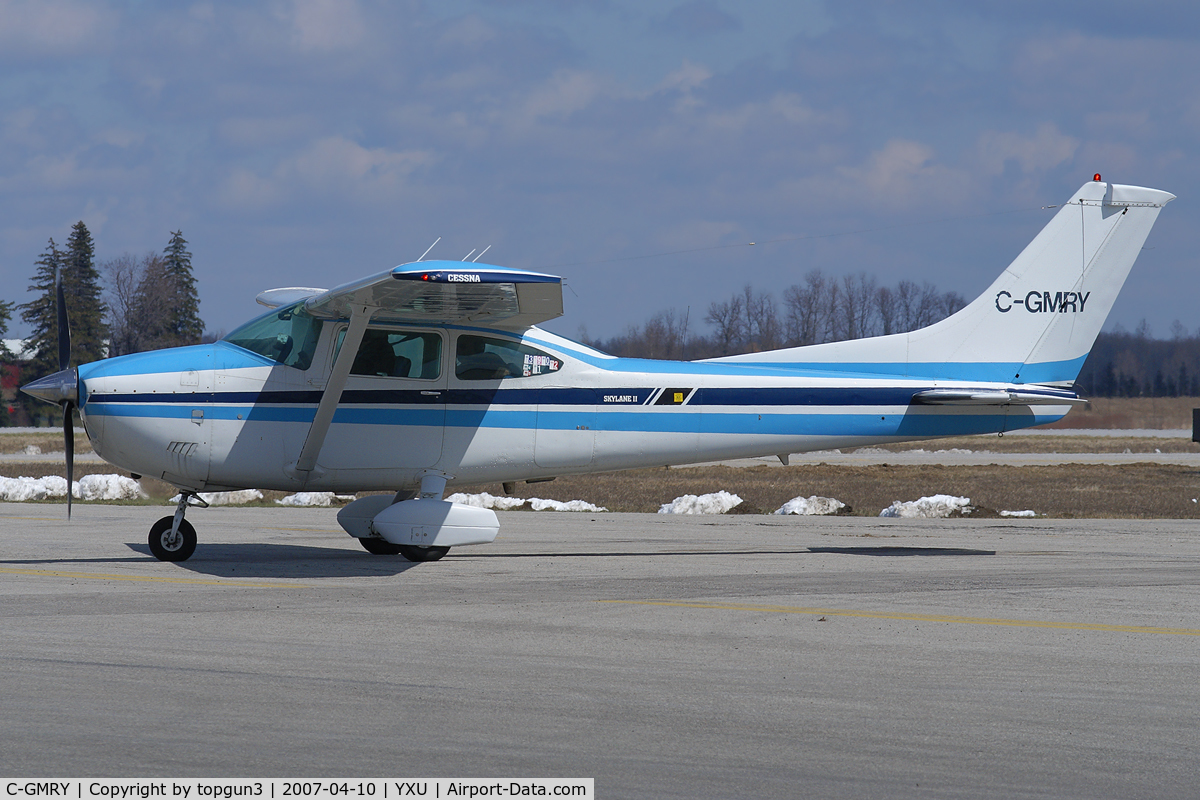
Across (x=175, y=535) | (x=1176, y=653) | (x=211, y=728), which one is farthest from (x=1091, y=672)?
(x=175, y=535)

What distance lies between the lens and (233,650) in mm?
6438

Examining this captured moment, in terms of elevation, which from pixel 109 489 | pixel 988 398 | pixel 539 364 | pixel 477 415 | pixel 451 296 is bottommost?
pixel 109 489

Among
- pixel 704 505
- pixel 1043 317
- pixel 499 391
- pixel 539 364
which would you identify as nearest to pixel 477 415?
pixel 499 391

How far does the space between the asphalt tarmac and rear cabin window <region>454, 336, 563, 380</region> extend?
6.56ft

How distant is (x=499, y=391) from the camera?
1096 cm

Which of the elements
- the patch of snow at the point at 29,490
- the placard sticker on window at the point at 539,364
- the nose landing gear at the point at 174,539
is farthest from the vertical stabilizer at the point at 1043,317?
the patch of snow at the point at 29,490

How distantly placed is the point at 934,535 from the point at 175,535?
377 inches

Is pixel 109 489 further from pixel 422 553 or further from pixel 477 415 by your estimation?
pixel 477 415

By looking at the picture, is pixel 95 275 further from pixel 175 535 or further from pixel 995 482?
pixel 175 535

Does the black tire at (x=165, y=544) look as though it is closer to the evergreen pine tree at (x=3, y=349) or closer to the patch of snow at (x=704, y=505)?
the patch of snow at (x=704, y=505)

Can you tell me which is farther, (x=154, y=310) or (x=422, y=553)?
(x=154, y=310)

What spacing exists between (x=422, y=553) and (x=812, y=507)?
9048mm

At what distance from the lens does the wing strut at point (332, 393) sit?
9867mm

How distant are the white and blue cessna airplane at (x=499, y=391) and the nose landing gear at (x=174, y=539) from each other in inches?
0.9
